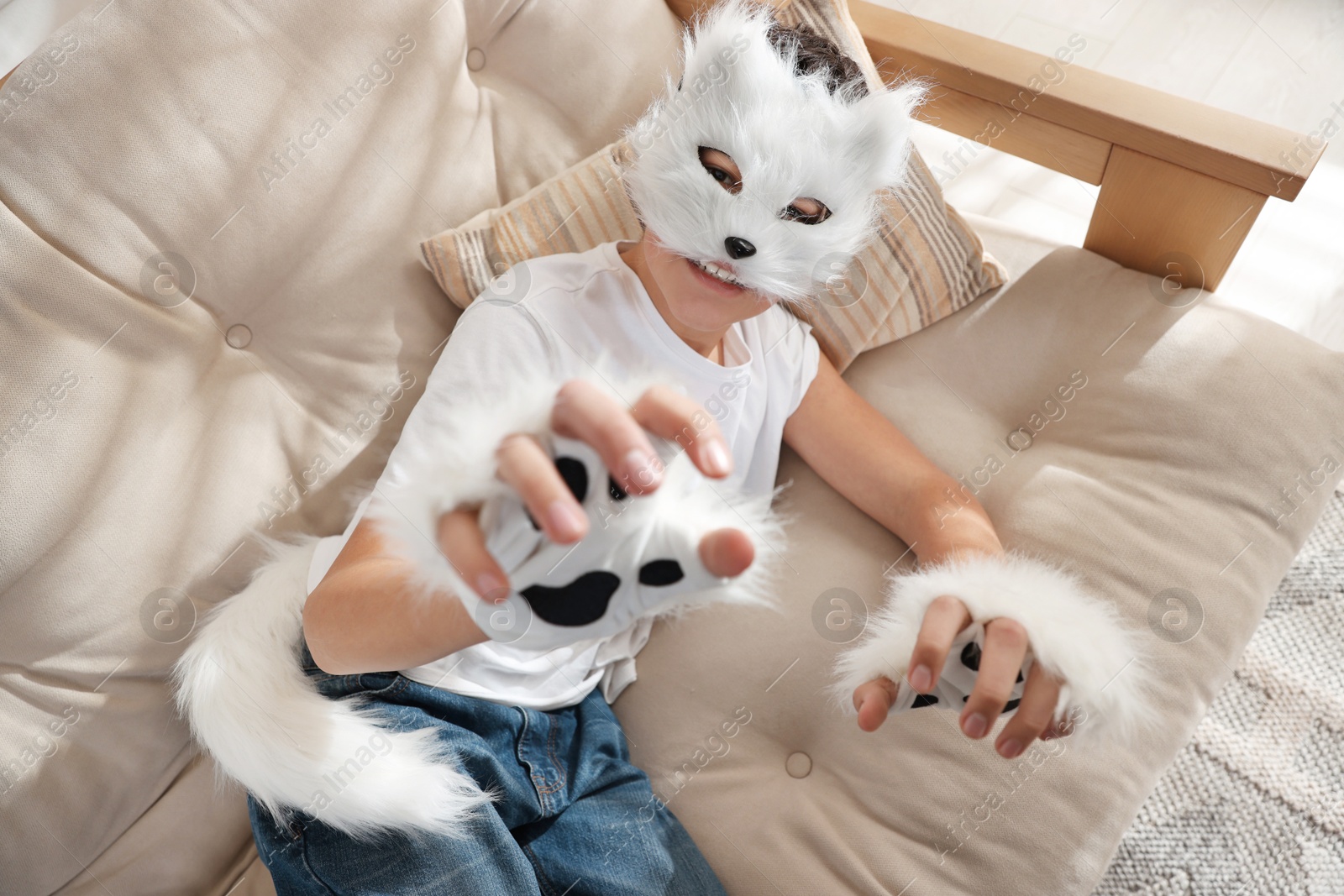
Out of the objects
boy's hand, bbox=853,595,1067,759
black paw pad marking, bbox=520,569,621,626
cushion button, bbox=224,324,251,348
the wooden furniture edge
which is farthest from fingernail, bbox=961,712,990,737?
cushion button, bbox=224,324,251,348

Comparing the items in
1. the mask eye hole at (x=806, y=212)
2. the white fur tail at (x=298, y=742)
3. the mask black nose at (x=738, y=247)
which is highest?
the mask black nose at (x=738, y=247)

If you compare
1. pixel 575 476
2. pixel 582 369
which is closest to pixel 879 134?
pixel 582 369

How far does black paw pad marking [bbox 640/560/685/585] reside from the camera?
48 centimetres

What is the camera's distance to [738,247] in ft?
2.35

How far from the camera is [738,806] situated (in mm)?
916

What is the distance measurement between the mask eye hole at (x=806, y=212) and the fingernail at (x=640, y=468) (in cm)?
37

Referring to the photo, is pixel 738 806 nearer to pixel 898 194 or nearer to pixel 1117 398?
pixel 1117 398

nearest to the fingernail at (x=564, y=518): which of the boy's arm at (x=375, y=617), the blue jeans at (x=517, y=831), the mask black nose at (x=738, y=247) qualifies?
the boy's arm at (x=375, y=617)

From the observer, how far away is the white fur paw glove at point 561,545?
0.46m

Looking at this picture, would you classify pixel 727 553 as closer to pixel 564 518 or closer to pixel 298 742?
pixel 564 518

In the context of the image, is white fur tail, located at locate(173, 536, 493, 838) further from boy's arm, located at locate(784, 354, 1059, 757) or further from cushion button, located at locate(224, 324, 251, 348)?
boy's arm, located at locate(784, 354, 1059, 757)

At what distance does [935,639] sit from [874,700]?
0.26 ft

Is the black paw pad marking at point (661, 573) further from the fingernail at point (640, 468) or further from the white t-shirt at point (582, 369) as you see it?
the white t-shirt at point (582, 369)

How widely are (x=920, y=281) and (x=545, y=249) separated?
1.60 ft
